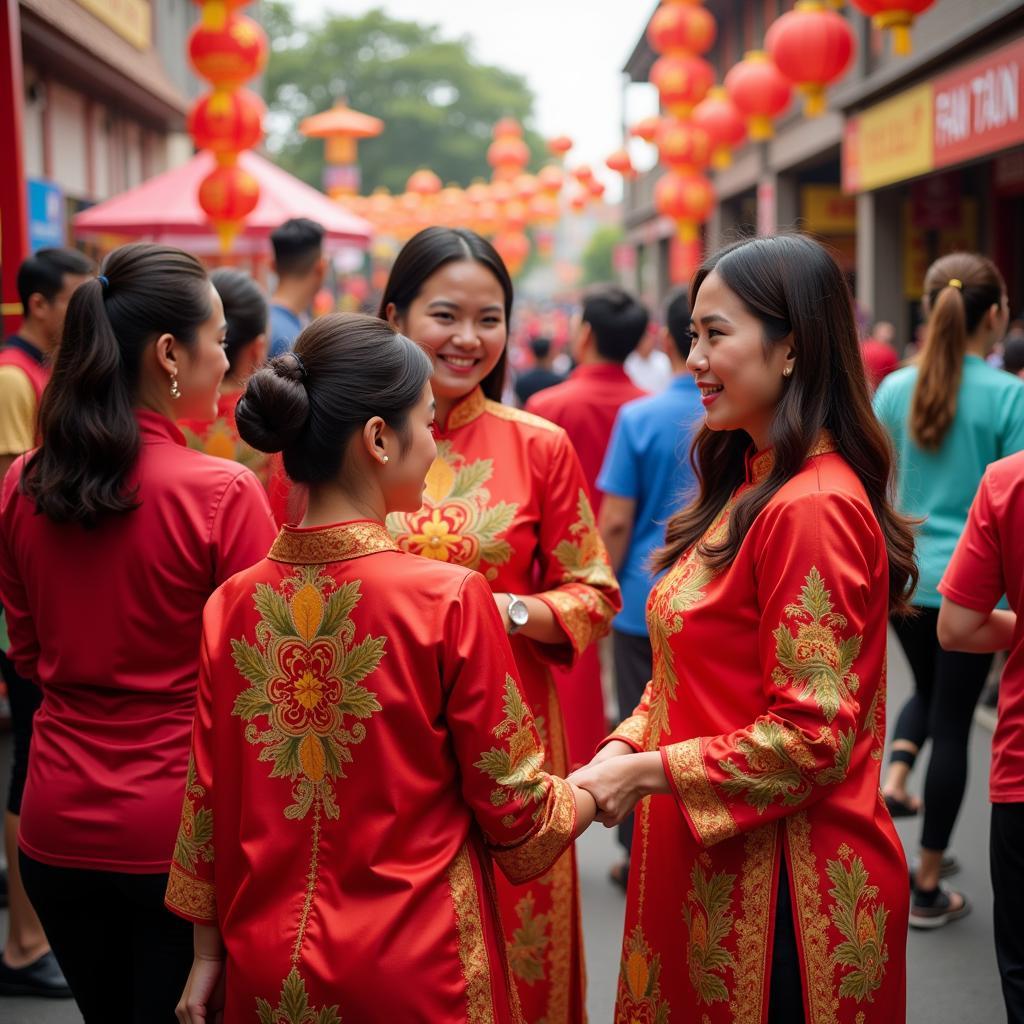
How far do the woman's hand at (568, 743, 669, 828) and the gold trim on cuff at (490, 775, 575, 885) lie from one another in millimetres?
75

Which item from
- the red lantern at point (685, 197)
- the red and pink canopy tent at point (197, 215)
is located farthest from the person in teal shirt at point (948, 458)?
the red lantern at point (685, 197)

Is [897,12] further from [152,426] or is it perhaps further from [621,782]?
[621,782]

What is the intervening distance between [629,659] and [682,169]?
7734 mm

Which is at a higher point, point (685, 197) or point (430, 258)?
point (685, 197)

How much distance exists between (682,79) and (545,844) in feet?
31.4

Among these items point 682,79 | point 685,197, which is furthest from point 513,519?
point 685,197

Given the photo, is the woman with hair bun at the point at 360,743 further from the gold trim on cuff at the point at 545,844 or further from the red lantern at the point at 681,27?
the red lantern at the point at 681,27

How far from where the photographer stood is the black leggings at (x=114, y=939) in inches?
89.6

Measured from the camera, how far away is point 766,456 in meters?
2.19

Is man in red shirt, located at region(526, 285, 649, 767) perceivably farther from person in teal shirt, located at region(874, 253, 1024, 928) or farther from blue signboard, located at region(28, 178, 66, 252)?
blue signboard, located at region(28, 178, 66, 252)

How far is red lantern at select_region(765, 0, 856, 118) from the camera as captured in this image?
26.9ft

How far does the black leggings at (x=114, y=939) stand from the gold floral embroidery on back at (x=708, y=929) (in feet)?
2.95

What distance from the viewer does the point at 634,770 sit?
6.73ft

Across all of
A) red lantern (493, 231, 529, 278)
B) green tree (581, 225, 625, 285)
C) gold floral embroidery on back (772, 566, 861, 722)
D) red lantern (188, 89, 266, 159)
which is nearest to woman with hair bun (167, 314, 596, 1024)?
gold floral embroidery on back (772, 566, 861, 722)
